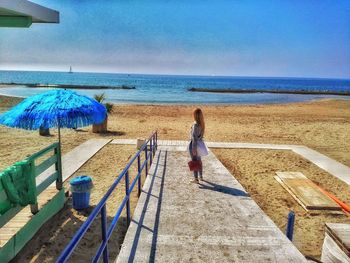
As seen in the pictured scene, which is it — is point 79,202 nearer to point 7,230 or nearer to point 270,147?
point 7,230

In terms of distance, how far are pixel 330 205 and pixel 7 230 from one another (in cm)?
638

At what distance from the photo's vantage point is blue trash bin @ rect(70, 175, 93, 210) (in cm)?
620

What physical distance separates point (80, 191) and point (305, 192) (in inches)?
207

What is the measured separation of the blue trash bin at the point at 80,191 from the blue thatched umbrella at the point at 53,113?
4.19 feet

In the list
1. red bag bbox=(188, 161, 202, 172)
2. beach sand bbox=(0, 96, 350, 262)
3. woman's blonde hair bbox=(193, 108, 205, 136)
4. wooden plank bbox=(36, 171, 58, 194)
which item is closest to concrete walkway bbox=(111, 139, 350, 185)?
beach sand bbox=(0, 96, 350, 262)

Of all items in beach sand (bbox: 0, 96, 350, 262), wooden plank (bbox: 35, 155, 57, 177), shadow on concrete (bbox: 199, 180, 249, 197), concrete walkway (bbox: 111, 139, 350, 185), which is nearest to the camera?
beach sand (bbox: 0, 96, 350, 262)

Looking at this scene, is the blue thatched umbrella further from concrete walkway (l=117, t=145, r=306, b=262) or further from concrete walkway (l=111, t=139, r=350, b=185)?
concrete walkway (l=111, t=139, r=350, b=185)

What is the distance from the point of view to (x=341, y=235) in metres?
3.99

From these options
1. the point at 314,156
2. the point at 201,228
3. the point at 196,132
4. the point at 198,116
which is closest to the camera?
the point at 201,228

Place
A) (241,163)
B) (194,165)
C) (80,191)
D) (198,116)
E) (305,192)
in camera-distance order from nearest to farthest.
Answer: (80,191) < (198,116) < (194,165) < (305,192) < (241,163)

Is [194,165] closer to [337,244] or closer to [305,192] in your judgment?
[305,192]

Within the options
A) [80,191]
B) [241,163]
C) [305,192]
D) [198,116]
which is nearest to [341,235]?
[305,192]

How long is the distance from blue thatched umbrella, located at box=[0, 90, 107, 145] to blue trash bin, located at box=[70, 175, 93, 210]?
1276 mm

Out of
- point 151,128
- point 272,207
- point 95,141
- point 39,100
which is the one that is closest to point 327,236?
point 272,207
